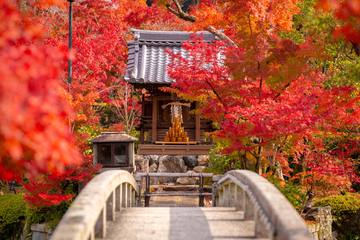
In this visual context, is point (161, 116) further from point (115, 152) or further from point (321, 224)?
point (321, 224)

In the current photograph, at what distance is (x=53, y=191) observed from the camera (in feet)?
43.1

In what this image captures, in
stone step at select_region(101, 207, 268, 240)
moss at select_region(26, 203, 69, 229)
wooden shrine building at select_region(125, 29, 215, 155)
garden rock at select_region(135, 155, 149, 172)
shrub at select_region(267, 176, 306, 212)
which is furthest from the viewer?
wooden shrine building at select_region(125, 29, 215, 155)

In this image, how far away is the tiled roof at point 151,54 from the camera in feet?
67.1

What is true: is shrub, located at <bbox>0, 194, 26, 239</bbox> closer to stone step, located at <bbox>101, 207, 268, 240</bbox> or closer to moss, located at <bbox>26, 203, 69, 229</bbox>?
moss, located at <bbox>26, 203, 69, 229</bbox>

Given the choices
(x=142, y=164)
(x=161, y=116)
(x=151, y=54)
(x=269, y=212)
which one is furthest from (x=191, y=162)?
(x=269, y=212)

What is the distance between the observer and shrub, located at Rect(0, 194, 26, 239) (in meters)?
15.4

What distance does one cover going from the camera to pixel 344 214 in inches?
616

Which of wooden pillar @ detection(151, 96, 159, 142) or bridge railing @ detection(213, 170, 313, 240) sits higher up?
wooden pillar @ detection(151, 96, 159, 142)

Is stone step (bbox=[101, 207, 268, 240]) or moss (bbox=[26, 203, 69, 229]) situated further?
moss (bbox=[26, 203, 69, 229])

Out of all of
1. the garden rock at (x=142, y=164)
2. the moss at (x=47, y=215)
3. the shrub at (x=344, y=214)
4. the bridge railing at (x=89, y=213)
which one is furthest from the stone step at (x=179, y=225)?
the garden rock at (x=142, y=164)

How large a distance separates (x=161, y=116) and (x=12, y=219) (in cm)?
812

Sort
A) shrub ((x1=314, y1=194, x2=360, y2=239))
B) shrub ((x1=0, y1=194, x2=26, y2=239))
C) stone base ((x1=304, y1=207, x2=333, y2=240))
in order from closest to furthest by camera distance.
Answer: stone base ((x1=304, y1=207, x2=333, y2=240)), shrub ((x1=0, y1=194, x2=26, y2=239)), shrub ((x1=314, y1=194, x2=360, y2=239))

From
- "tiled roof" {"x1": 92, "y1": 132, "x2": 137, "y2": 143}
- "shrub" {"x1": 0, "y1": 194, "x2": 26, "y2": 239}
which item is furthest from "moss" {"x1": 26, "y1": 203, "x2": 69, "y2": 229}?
"tiled roof" {"x1": 92, "y1": 132, "x2": 137, "y2": 143}

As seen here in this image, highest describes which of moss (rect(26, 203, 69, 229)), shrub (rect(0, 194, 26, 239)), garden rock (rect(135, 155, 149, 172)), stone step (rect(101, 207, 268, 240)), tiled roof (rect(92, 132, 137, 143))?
tiled roof (rect(92, 132, 137, 143))
